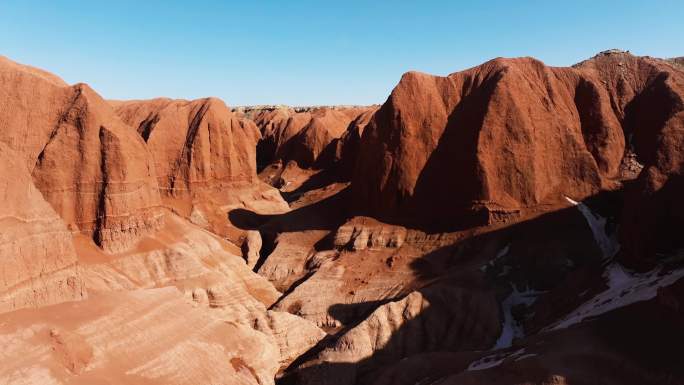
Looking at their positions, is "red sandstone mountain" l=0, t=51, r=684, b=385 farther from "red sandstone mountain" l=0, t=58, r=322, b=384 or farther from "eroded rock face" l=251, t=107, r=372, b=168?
"eroded rock face" l=251, t=107, r=372, b=168

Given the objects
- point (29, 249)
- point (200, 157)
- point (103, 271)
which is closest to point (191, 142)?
point (200, 157)

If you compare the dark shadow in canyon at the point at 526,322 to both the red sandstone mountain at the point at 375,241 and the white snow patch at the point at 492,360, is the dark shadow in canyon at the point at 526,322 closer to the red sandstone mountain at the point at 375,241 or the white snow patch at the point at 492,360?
the red sandstone mountain at the point at 375,241

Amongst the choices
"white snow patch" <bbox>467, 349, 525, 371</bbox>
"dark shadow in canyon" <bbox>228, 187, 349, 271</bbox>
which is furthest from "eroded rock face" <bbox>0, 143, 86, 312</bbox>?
"dark shadow in canyon" <bbox>228, 187, 349, 271</bbox>

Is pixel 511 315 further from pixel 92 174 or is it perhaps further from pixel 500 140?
pixel 92 174

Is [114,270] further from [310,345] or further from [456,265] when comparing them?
[456,265]

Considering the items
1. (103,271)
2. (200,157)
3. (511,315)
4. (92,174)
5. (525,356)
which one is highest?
(200,157)

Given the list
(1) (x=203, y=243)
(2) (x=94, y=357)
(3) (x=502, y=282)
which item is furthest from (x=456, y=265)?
(2) (x=94, y=357)
